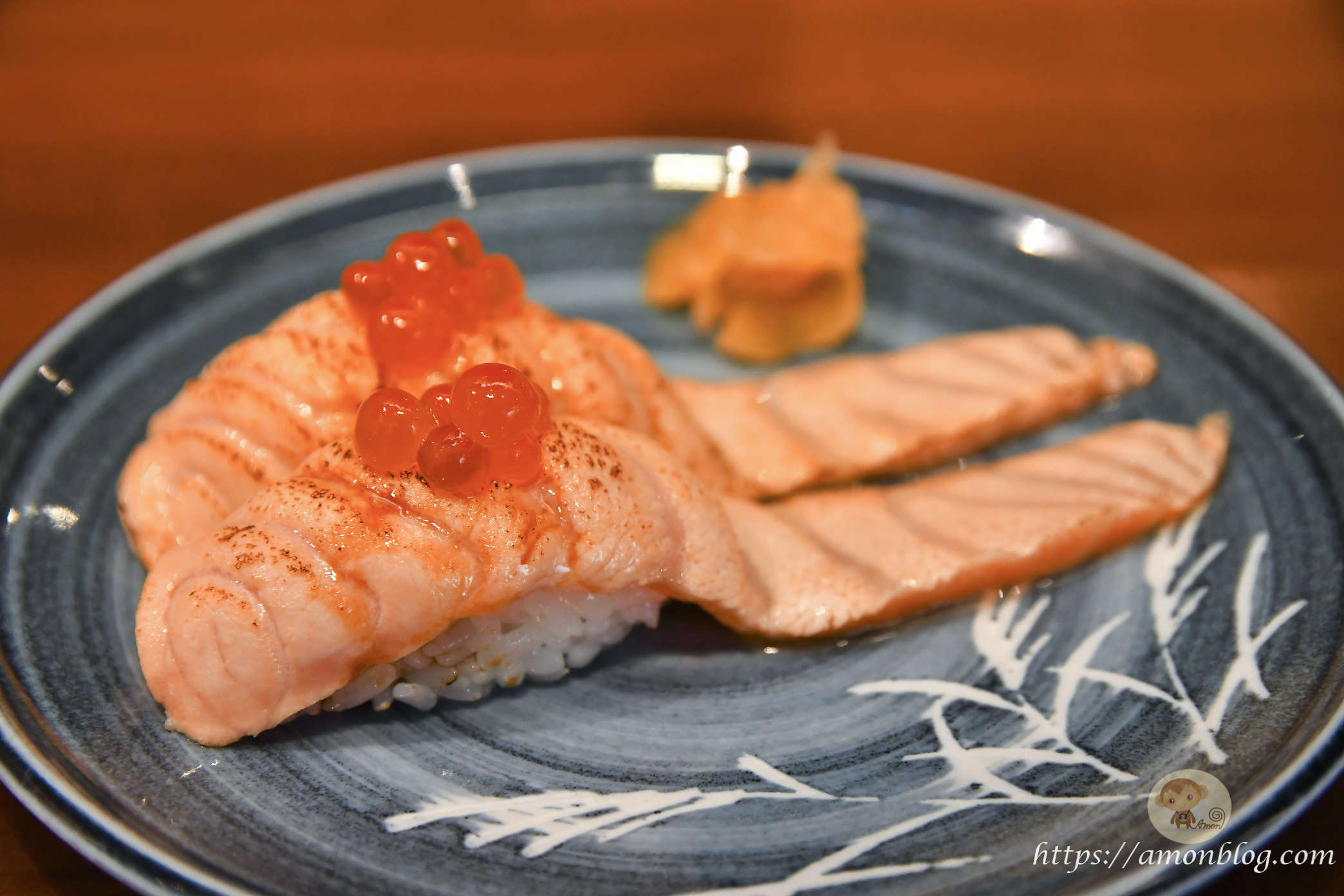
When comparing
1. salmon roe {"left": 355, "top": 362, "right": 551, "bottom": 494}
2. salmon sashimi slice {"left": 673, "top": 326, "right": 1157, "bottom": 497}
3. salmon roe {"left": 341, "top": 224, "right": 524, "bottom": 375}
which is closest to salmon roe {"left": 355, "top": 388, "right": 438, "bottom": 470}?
salmon roe {"left": 355, "top": 362, "right": 551, "bottom": 494}

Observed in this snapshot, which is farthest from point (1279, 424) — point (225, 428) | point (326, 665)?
point (225, 428)

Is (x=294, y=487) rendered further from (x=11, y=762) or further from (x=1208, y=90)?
(x=1208, y=90)

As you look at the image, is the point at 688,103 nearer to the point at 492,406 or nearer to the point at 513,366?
the point at 513,366

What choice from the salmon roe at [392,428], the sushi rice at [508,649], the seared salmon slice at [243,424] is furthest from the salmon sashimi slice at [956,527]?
the seared salmon slice at [243,424]

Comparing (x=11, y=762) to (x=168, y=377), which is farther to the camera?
(x=168, y=377)

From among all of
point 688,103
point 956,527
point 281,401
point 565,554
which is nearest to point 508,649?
point 565,554

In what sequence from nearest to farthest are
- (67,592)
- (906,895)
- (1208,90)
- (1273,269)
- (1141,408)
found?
(906,895) → (67,592) → (1141,408) → (1273,269) → (1208,90)

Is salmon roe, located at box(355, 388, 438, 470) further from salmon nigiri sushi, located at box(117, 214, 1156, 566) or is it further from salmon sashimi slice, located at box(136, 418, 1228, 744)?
salmon nigiri sushi, located at box(117, 214, 1156, 566)
